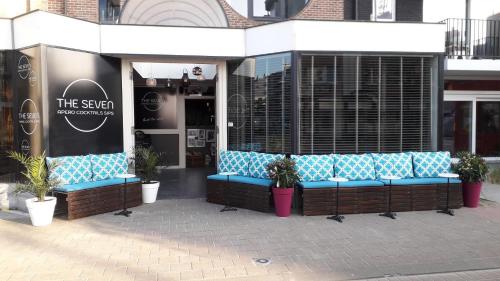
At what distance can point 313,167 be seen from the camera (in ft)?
24.8

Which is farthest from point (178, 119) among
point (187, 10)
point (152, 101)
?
point (187, 10)

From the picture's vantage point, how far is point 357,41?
8305 mm

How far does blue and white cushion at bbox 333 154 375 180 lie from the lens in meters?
7.67

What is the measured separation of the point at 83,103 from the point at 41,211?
2590mm

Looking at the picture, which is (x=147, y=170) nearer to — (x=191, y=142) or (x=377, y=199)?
(x=377, y=199)

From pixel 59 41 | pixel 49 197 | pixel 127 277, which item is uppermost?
pixel 59 41

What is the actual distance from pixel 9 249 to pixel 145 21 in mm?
5601

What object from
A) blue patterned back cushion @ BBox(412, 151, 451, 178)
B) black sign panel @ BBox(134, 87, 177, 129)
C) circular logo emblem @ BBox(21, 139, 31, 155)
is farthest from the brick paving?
black sign panel @ BBox(134, 87, 177, 129)

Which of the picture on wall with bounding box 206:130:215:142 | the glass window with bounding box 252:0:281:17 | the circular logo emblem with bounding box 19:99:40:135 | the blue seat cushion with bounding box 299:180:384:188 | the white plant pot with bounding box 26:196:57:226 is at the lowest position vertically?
the white plant pot with bounding box 26:196:57:226

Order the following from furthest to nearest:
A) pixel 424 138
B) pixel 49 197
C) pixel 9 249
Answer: pixel 424 138 < pixel 49 197 < pixel 9 249

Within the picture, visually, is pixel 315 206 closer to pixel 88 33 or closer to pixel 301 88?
pixel 301 88

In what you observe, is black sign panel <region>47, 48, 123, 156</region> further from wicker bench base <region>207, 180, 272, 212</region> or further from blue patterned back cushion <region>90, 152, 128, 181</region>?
wicker bench base <region>207, 180, 272, 212</region>

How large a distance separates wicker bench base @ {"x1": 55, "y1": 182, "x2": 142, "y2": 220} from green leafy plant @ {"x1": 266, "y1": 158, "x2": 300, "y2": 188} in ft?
8.97

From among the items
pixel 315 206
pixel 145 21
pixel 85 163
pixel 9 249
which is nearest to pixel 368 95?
pixel 315 206
